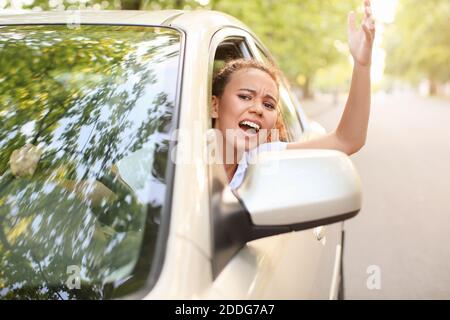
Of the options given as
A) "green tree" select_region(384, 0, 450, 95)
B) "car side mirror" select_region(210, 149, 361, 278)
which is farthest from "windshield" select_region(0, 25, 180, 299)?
"green tree" select_region(384, 0, 450, 95)

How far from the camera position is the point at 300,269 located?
5.42 ft

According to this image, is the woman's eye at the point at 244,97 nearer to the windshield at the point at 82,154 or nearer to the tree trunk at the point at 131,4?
the windshield at the point at 82,154

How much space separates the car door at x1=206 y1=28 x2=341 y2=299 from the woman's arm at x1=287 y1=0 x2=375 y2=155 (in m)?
0.37

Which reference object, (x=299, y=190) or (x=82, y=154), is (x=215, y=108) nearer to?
(x=82, y=154)

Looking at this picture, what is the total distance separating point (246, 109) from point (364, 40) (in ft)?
1.61

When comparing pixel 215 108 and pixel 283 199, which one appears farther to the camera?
pixel 215 108

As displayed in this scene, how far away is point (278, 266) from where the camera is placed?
1.49 meters

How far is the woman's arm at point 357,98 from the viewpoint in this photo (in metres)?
1.92

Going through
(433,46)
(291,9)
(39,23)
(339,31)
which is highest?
(39,23)

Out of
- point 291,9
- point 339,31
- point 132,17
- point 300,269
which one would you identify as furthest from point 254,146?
point 339,31

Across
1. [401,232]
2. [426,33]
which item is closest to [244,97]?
[401,232]

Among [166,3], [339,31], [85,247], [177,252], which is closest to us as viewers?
[177,252]

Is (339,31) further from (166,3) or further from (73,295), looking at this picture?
(73,295)

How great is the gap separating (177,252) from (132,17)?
109 cm
